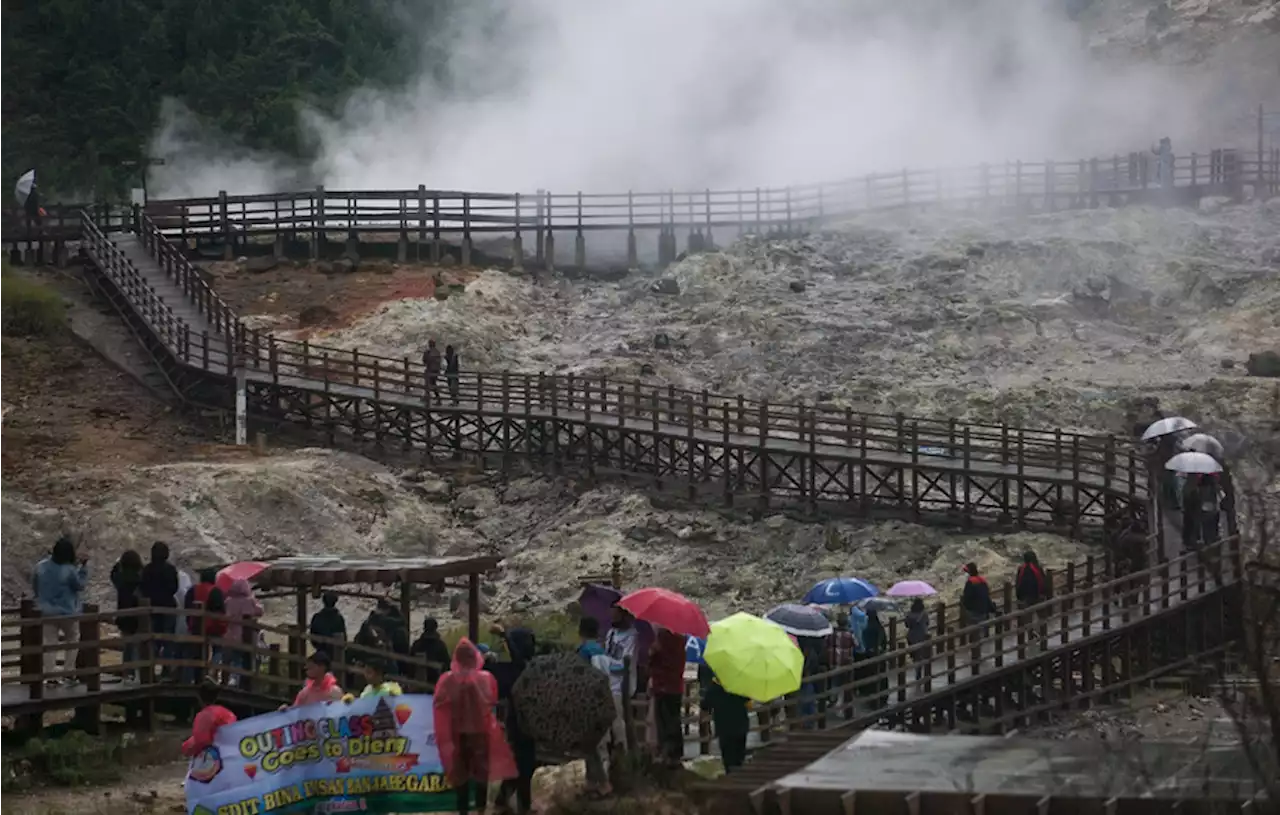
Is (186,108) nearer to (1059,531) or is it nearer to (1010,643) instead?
(1059,531)

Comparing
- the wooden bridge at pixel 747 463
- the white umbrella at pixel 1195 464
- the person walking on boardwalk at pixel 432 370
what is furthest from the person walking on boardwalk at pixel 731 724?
the person walking on boardwalk at pixel 432 370

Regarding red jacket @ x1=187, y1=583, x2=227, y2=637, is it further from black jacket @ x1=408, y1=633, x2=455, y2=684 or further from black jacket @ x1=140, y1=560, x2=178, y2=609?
black jacket @ x1=408, y1=633, x2=455, y2=684

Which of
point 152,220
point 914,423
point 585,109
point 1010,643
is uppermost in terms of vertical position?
point 585,109

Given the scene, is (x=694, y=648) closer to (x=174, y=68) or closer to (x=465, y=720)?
(x=465, y=720)

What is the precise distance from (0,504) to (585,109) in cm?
2926

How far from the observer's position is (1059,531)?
30.3m

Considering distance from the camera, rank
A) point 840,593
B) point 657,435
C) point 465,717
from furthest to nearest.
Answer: point 657,435
point 840,593
point 465,717

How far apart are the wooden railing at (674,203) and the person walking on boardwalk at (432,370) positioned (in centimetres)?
882

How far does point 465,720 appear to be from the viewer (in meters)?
14.2

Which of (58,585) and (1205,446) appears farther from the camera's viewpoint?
(1205,446)

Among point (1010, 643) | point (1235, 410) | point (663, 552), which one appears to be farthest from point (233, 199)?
point (1010, 643)

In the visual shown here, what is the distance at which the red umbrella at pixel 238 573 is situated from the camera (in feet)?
63.3

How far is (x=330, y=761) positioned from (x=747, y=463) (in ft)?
60.6

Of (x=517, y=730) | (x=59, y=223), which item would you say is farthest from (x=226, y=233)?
(x=517, y=730)
